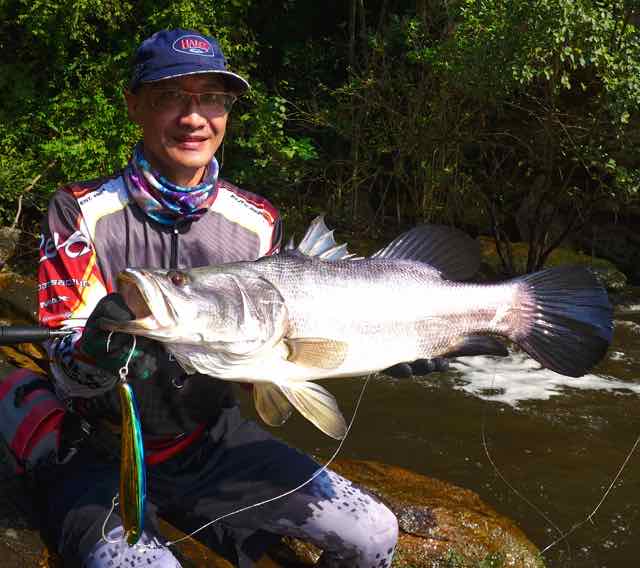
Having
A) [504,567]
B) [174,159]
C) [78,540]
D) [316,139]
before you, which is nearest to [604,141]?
[316,139]

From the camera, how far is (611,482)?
468cm

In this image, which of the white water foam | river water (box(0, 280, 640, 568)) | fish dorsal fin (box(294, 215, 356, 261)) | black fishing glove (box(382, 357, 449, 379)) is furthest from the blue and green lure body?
the white water foam

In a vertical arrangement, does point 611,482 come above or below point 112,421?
below

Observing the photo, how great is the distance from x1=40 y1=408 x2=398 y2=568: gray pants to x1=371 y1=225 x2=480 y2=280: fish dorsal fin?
89 centimetres

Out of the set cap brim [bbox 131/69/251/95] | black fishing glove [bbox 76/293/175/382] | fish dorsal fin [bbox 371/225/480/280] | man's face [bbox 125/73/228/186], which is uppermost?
cap brim [bbox 131/69/251/95]

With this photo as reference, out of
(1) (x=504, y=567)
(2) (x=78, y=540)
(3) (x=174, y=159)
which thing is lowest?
(1) (x=504, y=567)

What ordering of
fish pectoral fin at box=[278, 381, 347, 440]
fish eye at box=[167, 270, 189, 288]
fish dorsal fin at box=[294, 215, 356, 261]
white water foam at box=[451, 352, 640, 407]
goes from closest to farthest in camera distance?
fish eye at box=[167, 270, 189, 288] < fish pectoral fin at box=[278, 381, 347, 440] < fish dorsal fin at box=[294, 215, 356, 261] < white water foam at box=[451, 352, 640, 407]

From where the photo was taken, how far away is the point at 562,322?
269cm

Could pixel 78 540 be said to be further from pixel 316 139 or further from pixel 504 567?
pixel 316 139

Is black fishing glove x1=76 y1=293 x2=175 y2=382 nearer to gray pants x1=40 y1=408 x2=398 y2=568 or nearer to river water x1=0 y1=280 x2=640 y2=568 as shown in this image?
gray pants x1=40 y1=408 x2=398 y2=568

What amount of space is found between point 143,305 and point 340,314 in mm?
700

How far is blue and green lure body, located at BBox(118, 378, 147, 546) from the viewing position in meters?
2.14

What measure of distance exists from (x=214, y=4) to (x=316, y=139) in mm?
2870

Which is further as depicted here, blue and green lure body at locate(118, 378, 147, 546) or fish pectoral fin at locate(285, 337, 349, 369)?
fish pectoral fin at locate(285, 337, 349, 369)
